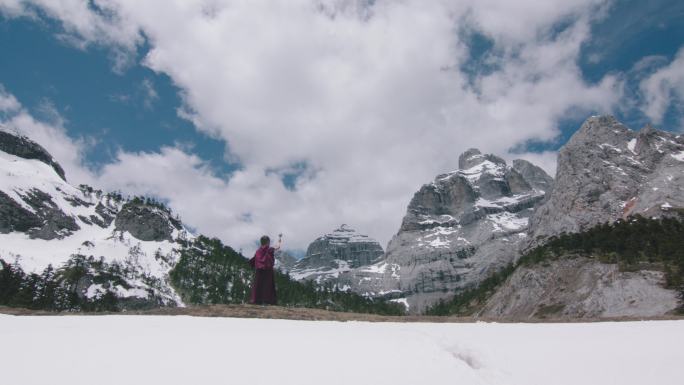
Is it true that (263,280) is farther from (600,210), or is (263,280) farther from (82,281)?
(82,281)

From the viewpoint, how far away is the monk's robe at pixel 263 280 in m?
18.1

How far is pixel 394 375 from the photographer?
19.3 feet

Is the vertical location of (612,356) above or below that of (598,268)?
below

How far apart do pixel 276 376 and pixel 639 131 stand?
Result: 186162 millimetres

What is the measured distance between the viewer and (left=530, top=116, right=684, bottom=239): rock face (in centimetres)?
12212

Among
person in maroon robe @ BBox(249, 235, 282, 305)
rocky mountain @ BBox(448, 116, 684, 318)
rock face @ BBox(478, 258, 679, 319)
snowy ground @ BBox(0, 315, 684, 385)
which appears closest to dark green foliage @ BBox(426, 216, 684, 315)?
rocky mountain @ BBox(448, 116, 684, 318)

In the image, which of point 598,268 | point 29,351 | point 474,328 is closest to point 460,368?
point 474,328

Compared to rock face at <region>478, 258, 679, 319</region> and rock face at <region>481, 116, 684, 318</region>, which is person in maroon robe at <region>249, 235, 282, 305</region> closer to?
rock face at <region>478, 258, 679, 319</region>

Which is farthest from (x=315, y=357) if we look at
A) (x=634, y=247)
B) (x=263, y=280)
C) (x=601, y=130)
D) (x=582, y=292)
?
(x=601, y=130)

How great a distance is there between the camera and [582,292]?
6094 cm

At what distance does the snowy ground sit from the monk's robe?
8.23 m

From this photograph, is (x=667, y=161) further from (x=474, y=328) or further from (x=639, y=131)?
(x=474, y=328)

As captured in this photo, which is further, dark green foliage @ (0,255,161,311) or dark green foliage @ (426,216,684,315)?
dark green foliage @ (0,255,161,311)

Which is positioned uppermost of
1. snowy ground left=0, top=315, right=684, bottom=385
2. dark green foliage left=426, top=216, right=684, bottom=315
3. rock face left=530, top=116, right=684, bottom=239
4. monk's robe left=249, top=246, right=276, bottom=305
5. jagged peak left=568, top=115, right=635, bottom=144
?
jagged peak left=568, top=115, right=635, bottom=144
